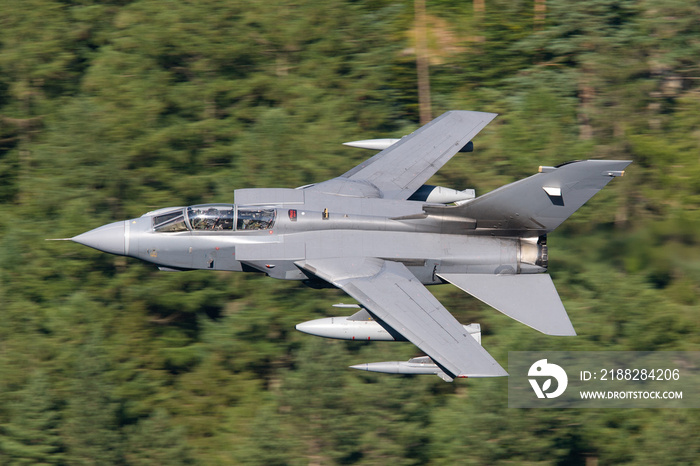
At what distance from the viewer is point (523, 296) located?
2114cm

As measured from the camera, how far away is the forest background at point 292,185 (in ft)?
84.7

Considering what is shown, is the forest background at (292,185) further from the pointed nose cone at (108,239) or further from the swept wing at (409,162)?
the pointed nose cone at (108,239)

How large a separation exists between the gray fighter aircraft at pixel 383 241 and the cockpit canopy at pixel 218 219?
23 mm

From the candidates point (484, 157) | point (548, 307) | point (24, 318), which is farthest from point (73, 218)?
point (548, 307)

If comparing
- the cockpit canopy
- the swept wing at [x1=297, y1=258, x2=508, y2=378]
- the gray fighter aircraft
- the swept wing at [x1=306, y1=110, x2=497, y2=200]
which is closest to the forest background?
the swept wing at [x1=306, y1=110, x2=497, y2=200]

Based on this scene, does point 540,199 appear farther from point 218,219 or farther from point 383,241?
point 218,219

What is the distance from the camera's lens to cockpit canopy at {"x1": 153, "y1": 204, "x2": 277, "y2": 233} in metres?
21.1

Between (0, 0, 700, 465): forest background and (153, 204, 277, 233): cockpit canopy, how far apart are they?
635 centimetres

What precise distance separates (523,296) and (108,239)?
950 cm

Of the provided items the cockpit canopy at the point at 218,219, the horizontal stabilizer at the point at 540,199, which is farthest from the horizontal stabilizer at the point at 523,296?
the cockpit canopy at the point at 218,219

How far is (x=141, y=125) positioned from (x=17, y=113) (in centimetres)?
524

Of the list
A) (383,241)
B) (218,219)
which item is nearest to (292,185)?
(218,219)

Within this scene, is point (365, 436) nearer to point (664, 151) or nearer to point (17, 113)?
point (664, 151)

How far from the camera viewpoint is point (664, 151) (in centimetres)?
3083
